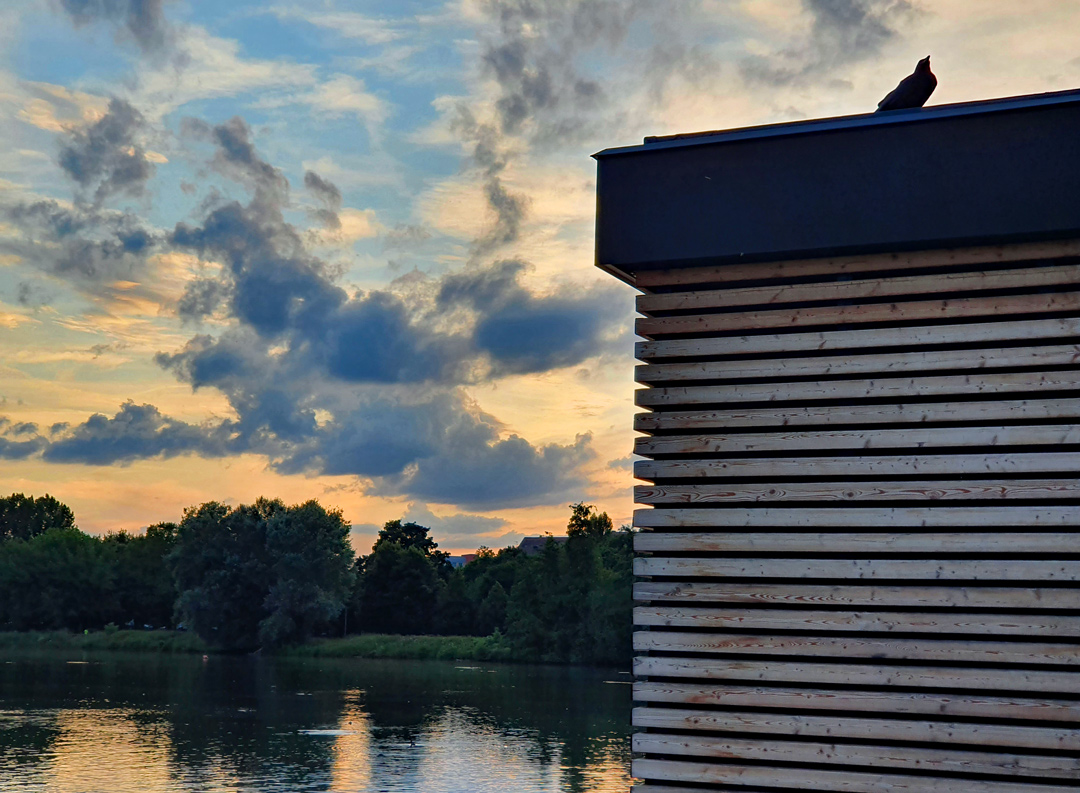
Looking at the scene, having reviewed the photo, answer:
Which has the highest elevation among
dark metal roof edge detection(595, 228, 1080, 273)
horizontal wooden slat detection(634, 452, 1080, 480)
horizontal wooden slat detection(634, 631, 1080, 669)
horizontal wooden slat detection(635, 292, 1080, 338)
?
dark metal roof edge detection(595, 228, 1080, 273)

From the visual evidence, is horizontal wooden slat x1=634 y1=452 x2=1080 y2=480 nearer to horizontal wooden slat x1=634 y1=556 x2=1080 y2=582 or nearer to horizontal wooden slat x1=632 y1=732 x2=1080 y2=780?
horizontal wooden slat x1=634 y1=556 x2=1080 y2=582

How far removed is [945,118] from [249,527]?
65022 millimetres

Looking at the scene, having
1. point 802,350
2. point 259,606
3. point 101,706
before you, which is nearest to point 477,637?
point 259,606

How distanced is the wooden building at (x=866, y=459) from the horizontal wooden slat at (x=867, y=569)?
0.04ft

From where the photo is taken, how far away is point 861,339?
20.5ft

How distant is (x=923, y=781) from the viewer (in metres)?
5.75

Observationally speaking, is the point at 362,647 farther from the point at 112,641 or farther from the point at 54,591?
the point at 54,591

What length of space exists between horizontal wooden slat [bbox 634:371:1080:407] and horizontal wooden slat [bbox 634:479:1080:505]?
1.56ft

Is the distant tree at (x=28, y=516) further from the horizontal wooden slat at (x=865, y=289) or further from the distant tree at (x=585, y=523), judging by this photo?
the horizontal wooden slat at (x=865, y=289)

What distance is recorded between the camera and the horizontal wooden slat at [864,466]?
586 cm

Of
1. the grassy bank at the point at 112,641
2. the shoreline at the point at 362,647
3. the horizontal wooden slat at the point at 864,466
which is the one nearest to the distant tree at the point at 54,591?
the grassy bank at the point at 112,641

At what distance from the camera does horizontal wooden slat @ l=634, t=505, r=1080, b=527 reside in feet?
19.0

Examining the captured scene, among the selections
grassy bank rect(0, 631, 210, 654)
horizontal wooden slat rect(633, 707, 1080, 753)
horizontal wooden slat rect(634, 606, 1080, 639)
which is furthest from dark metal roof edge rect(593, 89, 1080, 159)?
grassy bank rect(0, 631, 210, 654)

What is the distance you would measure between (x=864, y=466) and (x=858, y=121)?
1880 mm
